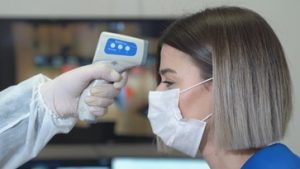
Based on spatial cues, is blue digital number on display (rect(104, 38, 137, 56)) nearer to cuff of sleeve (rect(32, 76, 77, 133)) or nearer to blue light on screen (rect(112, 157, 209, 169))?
cuff of sleeve (rect(32, 76, 77, 133))

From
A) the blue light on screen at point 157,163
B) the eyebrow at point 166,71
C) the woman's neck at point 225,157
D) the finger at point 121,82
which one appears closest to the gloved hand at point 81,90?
the finger at point 121,82

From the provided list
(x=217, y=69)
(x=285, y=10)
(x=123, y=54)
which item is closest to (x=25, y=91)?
(x=123, y=54)

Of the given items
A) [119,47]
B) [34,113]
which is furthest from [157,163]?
[119,47]

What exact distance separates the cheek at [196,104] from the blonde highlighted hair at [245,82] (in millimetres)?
46

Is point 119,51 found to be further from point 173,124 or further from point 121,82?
point 173,124

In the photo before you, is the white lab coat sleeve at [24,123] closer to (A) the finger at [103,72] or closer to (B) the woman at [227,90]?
(A) the finger at [103,72]

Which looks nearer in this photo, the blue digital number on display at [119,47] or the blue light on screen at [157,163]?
the blue digital number on display at [119,47]

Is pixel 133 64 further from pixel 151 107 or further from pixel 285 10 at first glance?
pixel 285 10

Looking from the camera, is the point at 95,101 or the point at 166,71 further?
the point at 166,71

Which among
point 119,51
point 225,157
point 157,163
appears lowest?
point 157,163

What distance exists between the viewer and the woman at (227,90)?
3.77 ft

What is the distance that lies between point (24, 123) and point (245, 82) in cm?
58

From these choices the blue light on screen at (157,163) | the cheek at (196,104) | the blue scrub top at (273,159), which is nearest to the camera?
the blue scrub top at (273,159)

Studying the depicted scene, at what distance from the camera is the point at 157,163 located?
6.86 feet
